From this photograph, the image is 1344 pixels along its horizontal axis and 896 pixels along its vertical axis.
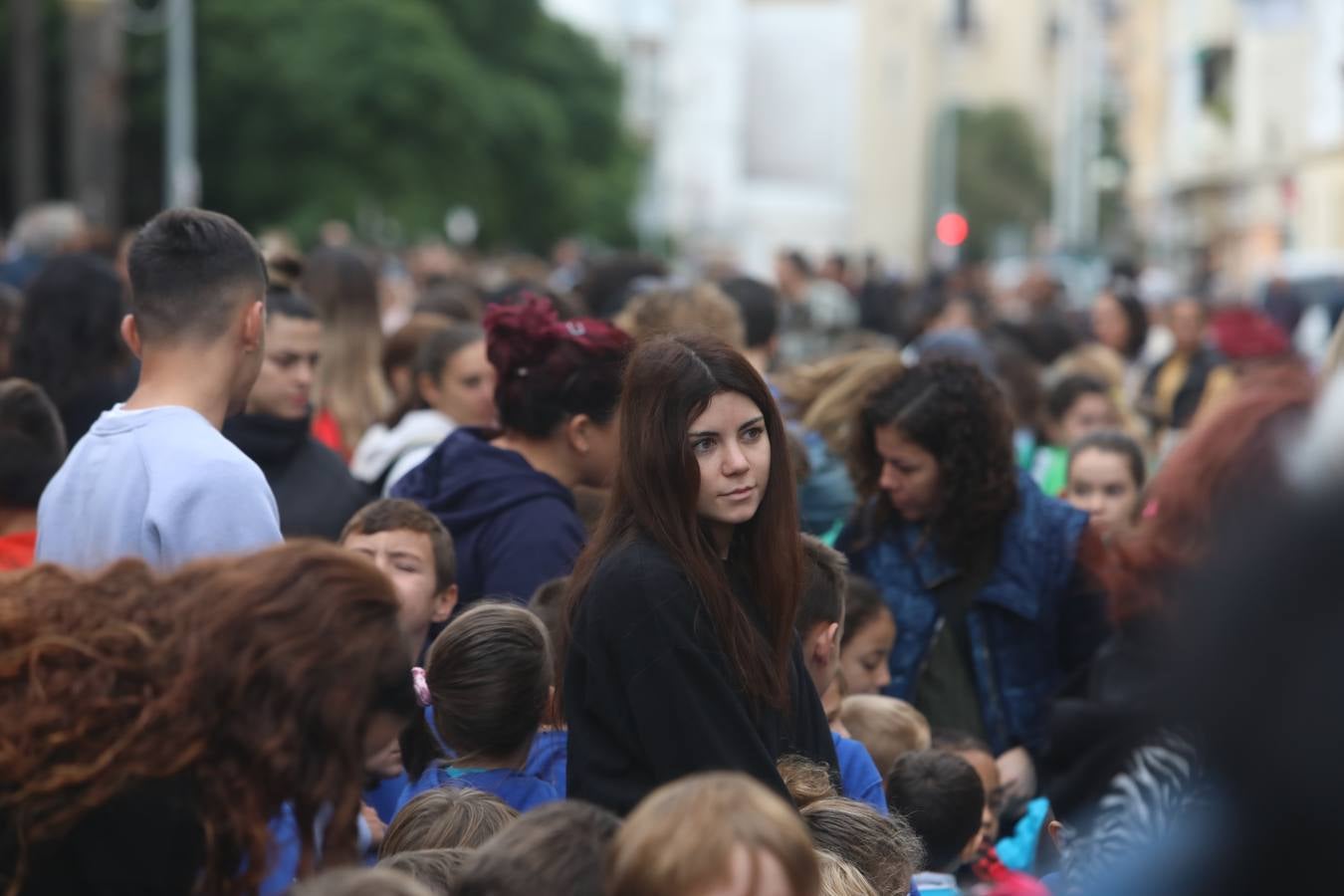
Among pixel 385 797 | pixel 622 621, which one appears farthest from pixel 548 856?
pixel 385 797

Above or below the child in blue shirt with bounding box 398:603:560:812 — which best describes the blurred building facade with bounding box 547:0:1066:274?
above

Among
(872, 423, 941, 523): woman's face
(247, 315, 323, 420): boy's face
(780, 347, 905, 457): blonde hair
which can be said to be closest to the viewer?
(872, 423, 941, 523): woman's face

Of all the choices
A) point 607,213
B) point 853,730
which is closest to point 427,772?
point 853,730

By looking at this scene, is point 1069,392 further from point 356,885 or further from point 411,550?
point 356,885

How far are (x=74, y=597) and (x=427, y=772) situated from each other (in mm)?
1736

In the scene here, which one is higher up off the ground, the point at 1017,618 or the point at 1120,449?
the point at 1120,449

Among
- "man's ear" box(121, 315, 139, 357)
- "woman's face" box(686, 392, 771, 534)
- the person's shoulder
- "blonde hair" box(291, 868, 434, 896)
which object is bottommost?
"blonde hair" box(291, 868, 434, 896)

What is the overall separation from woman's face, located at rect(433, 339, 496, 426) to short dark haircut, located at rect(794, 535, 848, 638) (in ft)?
8.86

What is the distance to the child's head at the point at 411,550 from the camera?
206 inches

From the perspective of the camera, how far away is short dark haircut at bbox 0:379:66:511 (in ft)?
17.7

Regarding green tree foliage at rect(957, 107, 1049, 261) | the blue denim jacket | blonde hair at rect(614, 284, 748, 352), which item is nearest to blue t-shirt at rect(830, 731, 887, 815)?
the blue denim jacket

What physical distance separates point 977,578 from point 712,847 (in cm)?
324

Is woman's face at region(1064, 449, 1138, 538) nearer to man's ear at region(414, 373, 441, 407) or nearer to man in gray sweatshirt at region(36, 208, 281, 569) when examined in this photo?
man's ear at region(414, 373, 441, 407)

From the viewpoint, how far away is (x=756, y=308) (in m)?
8.71
